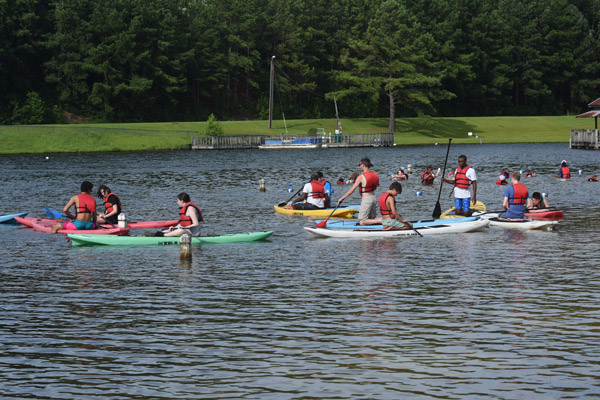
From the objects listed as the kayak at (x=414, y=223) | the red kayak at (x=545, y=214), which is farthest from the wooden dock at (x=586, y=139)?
the kayak at (x=414, y=223)

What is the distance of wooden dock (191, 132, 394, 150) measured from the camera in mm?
90500

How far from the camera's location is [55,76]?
10200 cm

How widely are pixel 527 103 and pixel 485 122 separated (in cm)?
2421

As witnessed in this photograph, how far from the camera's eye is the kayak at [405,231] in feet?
80.8

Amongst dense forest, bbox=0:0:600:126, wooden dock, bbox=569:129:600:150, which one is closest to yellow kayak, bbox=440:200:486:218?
wooden dock, bbox=569:129:600:150

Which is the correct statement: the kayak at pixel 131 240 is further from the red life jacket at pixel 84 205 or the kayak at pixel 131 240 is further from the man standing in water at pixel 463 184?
the man standing in water at pixel 463 184

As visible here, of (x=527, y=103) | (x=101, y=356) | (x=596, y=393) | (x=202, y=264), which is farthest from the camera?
(x=527, y=103)

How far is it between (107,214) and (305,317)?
42.9 feet

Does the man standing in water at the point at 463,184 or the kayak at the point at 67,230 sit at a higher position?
the man standing in water at the point at 463,184

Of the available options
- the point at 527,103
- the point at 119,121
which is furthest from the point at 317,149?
the point at 527,103

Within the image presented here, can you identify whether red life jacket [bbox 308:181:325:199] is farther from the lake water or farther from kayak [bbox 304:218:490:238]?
kayak [bbox 304:218:490:238]

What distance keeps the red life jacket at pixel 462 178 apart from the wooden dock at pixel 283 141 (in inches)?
2524

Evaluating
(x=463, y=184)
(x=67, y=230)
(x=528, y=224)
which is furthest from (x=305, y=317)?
(x=67, y=230)

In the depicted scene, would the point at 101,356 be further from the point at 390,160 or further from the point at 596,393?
the point at 390,160
